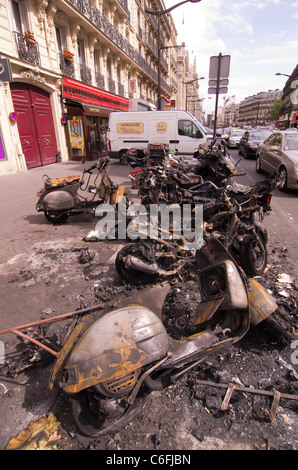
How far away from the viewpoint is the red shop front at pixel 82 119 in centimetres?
1620

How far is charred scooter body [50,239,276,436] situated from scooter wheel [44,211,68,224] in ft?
14.6

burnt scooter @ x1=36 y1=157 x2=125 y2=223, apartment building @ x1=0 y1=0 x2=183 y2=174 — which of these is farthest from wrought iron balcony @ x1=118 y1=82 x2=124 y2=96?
burnt scooter @ x1=36 y1=157 x2=125 y2=223

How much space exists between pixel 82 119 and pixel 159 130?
5.98 metres

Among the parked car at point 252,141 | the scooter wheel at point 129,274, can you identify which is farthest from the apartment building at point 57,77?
the scooter wheel at point 129,274

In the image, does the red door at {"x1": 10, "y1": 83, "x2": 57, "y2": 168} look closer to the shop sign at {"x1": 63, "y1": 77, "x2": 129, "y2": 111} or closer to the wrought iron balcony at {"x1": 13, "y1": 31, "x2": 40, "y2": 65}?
the wrought iron balcony at {"x1": 13, "y1": 31, "x2": 40, "y2": 65}

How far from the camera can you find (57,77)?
14859 mm

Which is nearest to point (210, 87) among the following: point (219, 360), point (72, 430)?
point (219, 360)

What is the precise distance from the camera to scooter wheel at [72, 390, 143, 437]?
1803mm

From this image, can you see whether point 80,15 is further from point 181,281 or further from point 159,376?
point 159,376

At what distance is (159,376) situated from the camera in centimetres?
197

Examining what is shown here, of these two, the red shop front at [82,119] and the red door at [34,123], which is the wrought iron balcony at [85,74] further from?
the red door at [34,123]

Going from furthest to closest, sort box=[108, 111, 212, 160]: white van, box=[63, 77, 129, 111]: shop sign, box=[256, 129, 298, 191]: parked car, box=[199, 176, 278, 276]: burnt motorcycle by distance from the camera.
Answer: box=[63, 77, 129, 111]: shop sign → box=[108, 111, 212, 160]: white van → box=[256, 129, 298, 191]: parked car → box=[199, 176, 278, 276]: burnt motorcycle

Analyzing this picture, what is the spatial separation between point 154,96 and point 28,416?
156ft
